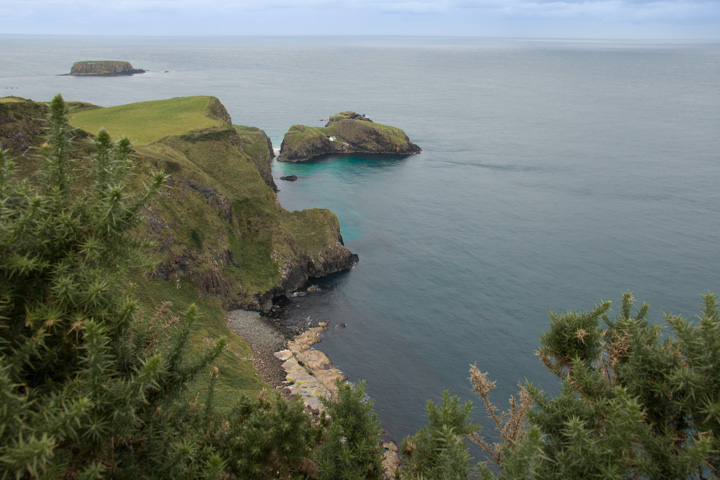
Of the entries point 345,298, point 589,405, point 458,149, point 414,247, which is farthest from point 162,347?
point 458,149

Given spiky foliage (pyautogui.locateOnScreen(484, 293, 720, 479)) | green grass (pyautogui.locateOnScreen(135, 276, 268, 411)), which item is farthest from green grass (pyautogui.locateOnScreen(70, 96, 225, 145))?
spiky foliage (pyautogui.locateOnScreen(484, 293, 720, 479))

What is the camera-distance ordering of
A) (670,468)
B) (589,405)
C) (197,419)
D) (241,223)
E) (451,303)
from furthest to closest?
(241,223) < (451,303) < (197,419) < (589,405) < (670,468)

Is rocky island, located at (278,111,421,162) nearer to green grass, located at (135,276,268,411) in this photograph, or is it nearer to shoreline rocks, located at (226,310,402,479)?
shoreline rocks, located at (226,310,402,479)

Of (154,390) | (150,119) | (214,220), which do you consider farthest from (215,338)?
(150,119)

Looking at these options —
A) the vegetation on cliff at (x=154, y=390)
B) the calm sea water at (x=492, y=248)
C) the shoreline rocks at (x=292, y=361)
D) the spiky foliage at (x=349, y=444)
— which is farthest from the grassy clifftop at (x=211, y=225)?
the vegetation on cliff at (x=154, y=390)

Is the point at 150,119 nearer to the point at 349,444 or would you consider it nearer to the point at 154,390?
the point at 349,444

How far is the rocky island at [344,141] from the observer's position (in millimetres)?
162500

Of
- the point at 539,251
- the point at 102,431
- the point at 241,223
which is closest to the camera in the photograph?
the point at 102,431

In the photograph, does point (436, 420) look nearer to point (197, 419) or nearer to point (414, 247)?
point (197, 419)

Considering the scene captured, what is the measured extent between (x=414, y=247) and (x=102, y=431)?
283ft

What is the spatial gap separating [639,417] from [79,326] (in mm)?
15727

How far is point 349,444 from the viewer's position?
20391 mm

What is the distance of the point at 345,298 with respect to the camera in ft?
254

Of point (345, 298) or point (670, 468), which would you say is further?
point (345, 298)
